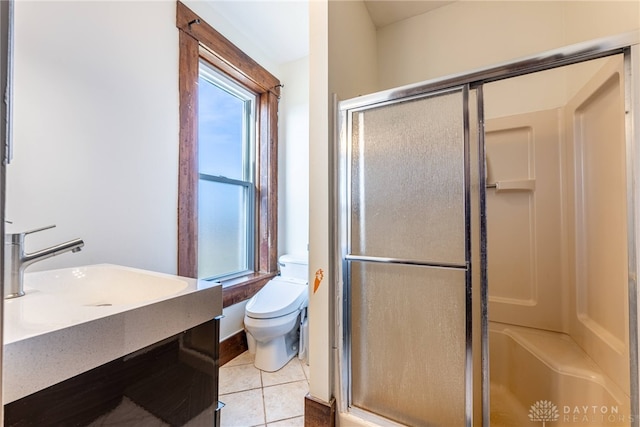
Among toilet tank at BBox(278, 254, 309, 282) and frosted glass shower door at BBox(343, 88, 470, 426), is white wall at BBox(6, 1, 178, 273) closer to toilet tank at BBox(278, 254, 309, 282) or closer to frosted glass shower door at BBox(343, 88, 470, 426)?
toilet tank at BBox(278, 254, 309, 282)

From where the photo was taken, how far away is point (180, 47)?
5.62 feet

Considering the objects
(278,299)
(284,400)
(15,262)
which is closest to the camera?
(15,262)

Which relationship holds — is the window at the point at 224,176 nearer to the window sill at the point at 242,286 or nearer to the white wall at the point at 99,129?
the window sill at the point at 242,286

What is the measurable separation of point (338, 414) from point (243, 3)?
2.58 meters

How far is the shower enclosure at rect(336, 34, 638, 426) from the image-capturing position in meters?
1.07

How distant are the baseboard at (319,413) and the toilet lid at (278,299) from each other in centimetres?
58

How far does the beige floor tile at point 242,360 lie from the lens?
1.98 meters

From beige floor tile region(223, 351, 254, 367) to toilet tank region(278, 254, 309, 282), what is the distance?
66 centimetres

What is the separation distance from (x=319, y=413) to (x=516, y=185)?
5.66ft

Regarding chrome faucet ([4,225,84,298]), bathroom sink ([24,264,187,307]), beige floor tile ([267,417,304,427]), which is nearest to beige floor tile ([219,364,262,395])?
beige floor tile ([267,417,304,427])

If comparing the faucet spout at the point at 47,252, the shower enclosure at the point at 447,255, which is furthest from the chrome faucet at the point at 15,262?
the shower enclosure at the point at 447,255

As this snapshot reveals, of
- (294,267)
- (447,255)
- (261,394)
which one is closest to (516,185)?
(447,255)

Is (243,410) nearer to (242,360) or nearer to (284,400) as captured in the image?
(284,400)

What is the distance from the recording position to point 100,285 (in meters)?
1.10
